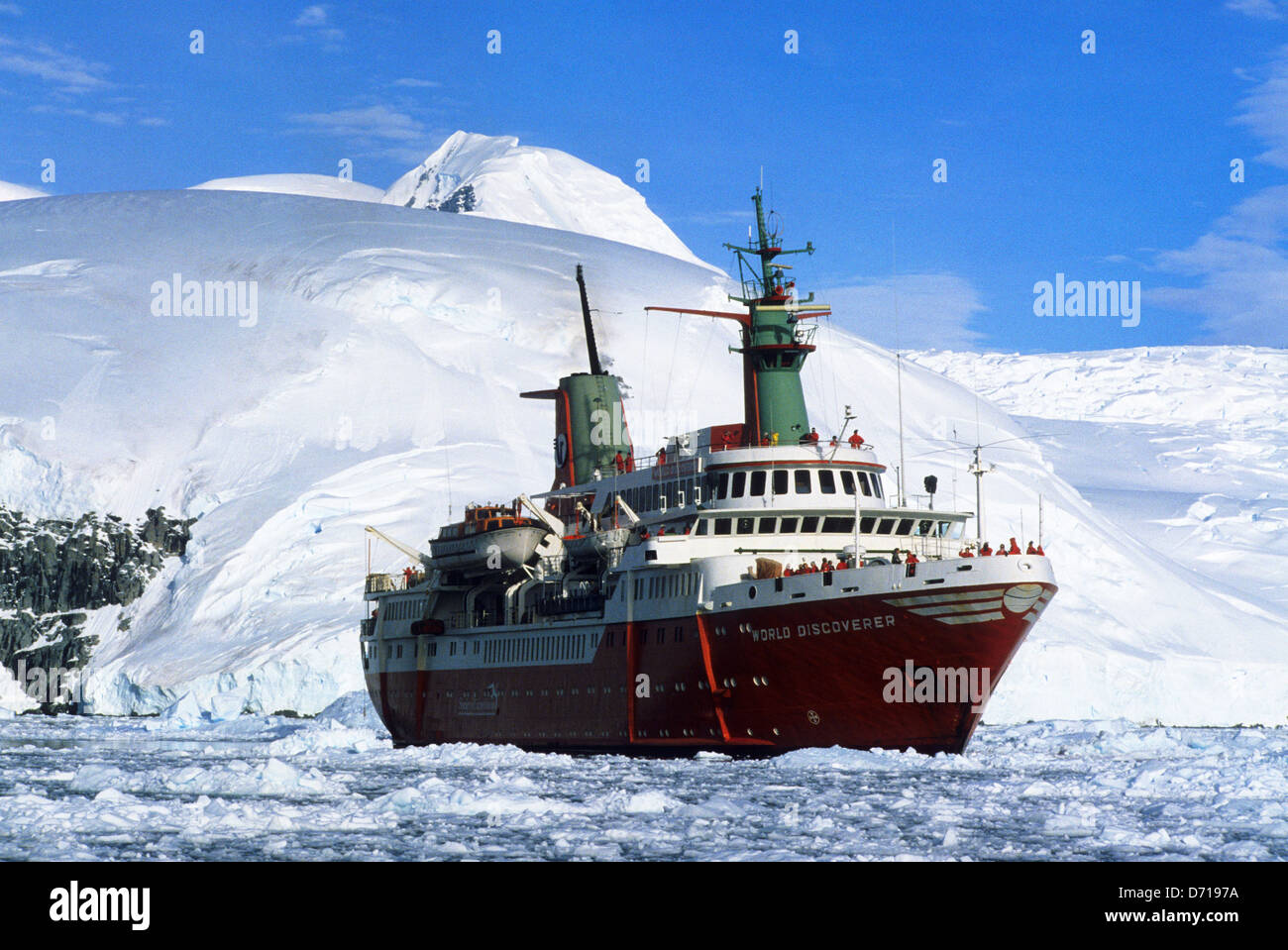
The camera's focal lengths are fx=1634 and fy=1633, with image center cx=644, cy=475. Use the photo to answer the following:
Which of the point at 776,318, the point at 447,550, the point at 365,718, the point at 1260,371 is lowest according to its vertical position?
the point at 365,718

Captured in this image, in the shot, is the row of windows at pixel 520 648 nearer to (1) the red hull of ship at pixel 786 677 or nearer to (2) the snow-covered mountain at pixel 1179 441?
(1) the red hull of ship at pixel 786 677

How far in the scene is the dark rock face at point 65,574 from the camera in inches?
3900

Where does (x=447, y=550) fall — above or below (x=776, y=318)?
below

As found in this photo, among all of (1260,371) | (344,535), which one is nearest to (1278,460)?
(1260,371)

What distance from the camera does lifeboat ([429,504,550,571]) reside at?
5931cm

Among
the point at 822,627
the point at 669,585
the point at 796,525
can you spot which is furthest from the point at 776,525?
the point at 822,627

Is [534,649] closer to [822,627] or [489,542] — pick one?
[489,542]

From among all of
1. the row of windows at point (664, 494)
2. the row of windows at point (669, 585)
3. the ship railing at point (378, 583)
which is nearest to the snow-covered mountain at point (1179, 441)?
the ship railing at point (378, 583)

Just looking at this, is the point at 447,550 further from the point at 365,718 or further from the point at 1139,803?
the point at 1139,803
